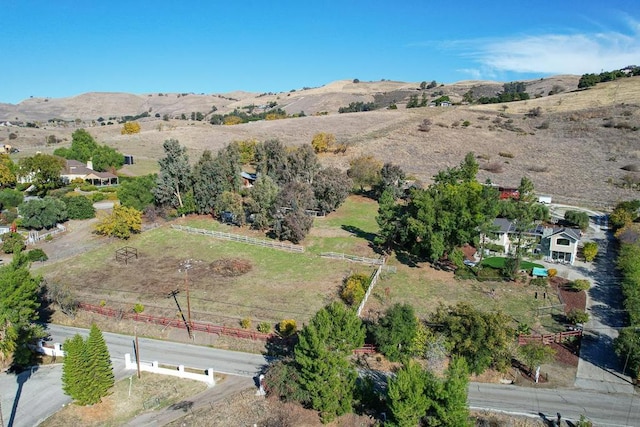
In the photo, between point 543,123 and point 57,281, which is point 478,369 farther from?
point 543,123

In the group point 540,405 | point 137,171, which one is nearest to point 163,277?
point 540,405

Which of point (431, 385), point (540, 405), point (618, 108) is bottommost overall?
point (540, 405)

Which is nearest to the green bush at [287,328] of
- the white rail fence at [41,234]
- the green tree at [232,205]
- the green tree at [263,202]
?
the green tree at [263,202]

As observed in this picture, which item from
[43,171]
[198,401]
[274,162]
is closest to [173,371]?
[198,401]

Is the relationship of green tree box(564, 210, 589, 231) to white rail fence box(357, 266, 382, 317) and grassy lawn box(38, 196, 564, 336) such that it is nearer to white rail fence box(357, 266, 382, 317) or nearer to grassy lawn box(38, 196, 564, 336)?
grassy lawn box(38, 196, 564, 336)

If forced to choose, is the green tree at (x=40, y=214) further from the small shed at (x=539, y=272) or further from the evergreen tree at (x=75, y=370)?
the small shed at (x=539, y=272)

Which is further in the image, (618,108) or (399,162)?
(618,108)

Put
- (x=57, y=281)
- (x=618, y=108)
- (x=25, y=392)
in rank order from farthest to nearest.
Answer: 1. (x=618, y=108)
2. (x=57, y=281)
3. (x=25, y=392)

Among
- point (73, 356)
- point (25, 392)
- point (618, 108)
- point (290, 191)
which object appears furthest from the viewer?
point (618, 108)
